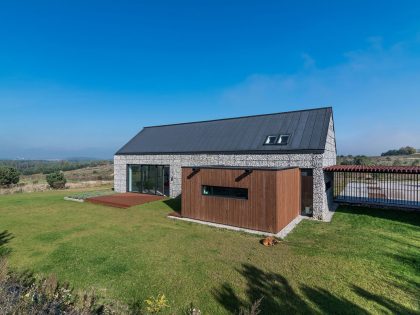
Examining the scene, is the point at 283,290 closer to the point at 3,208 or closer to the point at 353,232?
the point at 353,232

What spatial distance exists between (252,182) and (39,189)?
80.9ft

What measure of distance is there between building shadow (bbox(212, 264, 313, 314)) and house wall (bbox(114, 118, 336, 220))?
7.74 m

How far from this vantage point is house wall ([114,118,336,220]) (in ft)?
42.1

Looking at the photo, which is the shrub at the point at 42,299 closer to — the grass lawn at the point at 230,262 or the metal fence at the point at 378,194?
the grass lawn at the point at 230,262

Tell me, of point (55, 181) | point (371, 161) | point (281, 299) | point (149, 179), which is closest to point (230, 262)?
point (281, 299)

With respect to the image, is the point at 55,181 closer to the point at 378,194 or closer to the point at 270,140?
the point at 270,140

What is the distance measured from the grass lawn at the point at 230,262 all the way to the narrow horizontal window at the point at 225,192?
5.92 feet

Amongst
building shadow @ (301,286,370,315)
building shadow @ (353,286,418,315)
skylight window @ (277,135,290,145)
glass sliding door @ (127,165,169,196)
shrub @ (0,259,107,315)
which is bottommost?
building shadow @ (353,286,418,315)

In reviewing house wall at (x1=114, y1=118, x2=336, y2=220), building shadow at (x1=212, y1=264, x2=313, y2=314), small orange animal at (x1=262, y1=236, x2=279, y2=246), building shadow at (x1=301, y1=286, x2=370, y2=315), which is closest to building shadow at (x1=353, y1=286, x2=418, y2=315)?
building shadow at (x1=301, y1=286, x2=370, y2=315)

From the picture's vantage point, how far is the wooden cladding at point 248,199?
10203 millimetres

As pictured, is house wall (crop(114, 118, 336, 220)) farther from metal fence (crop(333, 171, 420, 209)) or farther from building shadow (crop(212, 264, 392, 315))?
building shadow (crop(212, 264, 392, 315))

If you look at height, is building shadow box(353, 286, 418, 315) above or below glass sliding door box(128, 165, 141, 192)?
below

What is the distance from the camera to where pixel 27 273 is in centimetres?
661

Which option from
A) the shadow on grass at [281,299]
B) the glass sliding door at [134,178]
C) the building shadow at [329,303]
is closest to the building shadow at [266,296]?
the shadow on grass at [281,299]
